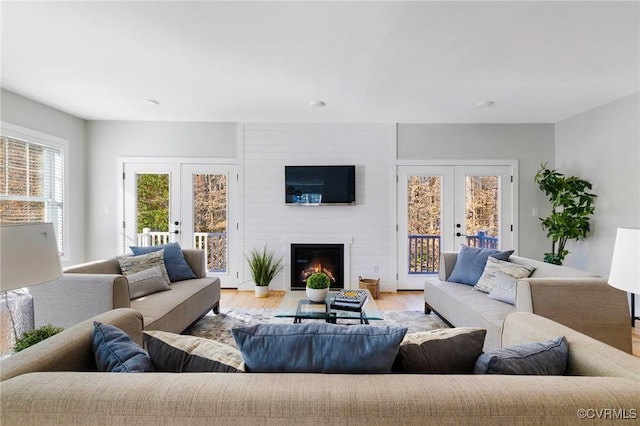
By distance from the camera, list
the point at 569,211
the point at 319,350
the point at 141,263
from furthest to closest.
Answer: the point at 569,211 → the point at 141,263 → the point at 319,350

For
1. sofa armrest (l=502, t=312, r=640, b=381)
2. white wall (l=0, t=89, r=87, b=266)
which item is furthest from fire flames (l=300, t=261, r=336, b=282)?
sofa armrest (l=502, t=312, r=640, b=381)

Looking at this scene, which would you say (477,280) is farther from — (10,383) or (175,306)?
(10,383)

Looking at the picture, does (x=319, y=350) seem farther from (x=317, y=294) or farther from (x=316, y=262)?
(x=316, y=262)

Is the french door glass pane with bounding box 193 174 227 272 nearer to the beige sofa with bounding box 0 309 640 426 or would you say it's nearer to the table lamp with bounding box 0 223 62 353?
the table lamp with bounding box 0 223 62 353

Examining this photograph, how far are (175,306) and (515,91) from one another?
3.98 meters

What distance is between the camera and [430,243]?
185 inches

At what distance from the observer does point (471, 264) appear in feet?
10.7

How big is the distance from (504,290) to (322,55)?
8.14 ft

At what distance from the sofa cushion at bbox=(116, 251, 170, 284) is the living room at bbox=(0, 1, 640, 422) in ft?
4.78

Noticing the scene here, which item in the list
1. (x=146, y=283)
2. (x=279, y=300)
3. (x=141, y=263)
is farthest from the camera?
(x=279, y=300)

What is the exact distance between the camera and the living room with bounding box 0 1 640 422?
2148mm

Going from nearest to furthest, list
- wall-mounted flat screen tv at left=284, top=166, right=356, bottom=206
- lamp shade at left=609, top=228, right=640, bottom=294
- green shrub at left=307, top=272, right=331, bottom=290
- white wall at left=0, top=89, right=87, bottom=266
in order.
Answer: lamp shade at left=609, top=228, right=640, bottom=294, green shrub at left=307, top=272, right=331, bottom=290, white wall at left=0, top=89, right=87, bottom=266, wall-mounted flat screen tv at left=284, top=166, right=356, bottom=206

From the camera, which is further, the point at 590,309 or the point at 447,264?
the point at 447,264

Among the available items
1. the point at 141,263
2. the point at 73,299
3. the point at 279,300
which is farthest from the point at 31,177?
the point at 279,300
